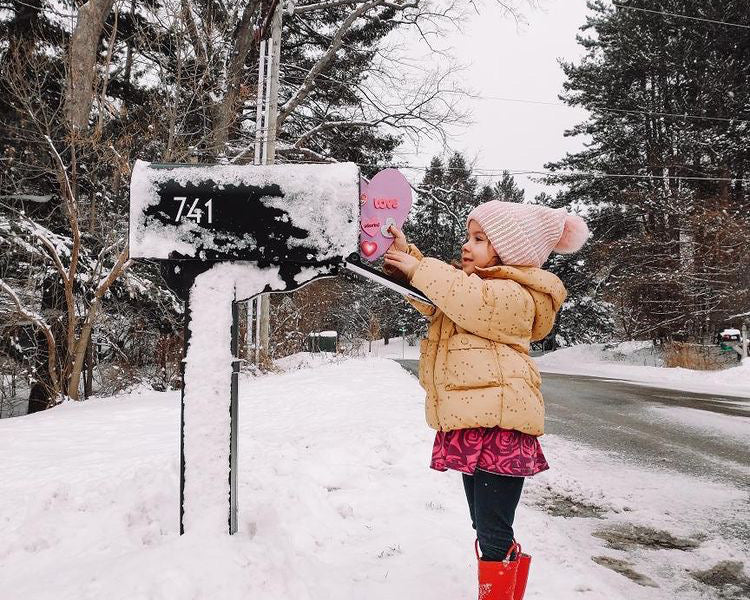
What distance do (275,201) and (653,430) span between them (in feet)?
19.0

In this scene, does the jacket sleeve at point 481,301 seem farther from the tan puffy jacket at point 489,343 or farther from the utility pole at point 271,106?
the utility pole at point 271,106

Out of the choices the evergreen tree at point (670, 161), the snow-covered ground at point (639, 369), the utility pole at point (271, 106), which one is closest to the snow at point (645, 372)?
the snow-covered ground at point (639, 369)

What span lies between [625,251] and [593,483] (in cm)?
1963

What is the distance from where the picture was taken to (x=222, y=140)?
9688 mm

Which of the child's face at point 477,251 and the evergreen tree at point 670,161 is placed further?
the evergreen tree at point 670,161

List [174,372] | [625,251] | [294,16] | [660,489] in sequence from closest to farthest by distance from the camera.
A: [660,489] → [174,372] → [294,16] → [625,251]

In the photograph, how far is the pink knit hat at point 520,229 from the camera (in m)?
1.90

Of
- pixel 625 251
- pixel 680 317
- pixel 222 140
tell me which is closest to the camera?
pixel 222 140

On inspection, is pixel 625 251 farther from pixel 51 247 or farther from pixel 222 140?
pixel 51 247

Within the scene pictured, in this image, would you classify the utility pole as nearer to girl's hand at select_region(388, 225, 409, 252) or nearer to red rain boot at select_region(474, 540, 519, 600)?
girl's hand at select_region(388, 225, 409, 252)

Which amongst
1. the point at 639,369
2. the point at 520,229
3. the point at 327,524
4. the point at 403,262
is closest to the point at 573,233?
the point at 520,229

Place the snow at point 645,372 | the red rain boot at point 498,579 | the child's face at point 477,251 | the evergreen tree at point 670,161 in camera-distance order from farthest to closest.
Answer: the evergreen tree at point 670,161 < the snow at point 645,372 < the child's face at point 477,251 < the red rain boot at point 498,579

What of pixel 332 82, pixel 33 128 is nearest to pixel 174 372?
pixel 33 128

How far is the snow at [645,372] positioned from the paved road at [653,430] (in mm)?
2254
